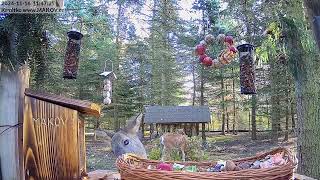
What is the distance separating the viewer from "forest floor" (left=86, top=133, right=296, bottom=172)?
688 cm

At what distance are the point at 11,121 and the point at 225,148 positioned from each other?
308 inches

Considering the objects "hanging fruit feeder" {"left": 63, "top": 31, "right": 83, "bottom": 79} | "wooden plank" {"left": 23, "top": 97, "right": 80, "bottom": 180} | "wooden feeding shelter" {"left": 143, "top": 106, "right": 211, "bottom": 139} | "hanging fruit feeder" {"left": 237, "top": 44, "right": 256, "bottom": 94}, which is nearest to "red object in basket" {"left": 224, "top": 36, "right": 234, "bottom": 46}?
"hanging fruit feeder" {"left": 237, "top": 44, "right": 256, "bottom": 94}

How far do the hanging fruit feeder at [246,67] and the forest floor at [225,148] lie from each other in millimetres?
4221

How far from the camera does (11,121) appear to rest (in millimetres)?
801

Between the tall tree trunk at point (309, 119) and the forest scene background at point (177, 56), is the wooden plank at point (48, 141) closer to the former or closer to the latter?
the forest scene background at point (177, 56)

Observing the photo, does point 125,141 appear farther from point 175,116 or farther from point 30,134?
point 175,116

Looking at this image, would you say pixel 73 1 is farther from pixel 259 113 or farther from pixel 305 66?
pixel 259 113

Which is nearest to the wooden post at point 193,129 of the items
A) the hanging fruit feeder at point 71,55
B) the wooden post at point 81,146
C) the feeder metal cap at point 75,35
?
the hanging fruit feeder at point 71,55

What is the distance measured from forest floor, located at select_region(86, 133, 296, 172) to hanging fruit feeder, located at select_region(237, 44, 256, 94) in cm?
422

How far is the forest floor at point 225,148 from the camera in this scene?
6884mm

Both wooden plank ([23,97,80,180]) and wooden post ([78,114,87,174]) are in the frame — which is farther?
wooden post ([78,114,87,174])

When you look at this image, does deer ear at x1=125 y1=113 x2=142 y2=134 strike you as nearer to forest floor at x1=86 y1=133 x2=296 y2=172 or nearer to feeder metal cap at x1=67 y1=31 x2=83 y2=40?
feeder metal cap at x1=67 y1=31 x2=83 y2=40

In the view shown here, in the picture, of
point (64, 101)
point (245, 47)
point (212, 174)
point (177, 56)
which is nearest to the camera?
point (212, 174)

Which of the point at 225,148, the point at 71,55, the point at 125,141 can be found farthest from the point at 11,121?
the point at 225,148
